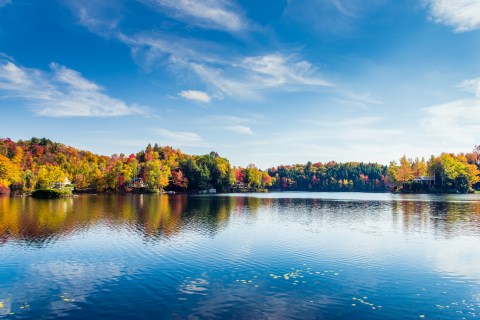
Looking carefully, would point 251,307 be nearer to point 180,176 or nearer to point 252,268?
point 252,268

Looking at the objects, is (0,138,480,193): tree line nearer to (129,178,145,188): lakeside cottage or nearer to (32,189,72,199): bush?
(129,178,145,188): lakeside cottage

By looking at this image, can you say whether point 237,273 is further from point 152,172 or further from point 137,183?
point 137,183

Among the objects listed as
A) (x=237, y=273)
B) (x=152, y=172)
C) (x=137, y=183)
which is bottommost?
(x=237, y=273)

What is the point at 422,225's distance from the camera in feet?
128

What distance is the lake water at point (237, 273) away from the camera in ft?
46.8

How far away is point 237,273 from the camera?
19.6m

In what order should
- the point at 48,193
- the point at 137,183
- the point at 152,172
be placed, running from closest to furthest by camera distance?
the point at 48,193
the point at 152,172
the point at 137,183

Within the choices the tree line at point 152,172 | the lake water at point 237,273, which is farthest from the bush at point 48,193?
the lake water at point 237,273

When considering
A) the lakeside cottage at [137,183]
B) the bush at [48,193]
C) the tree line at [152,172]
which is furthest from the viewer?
the lakeside cottage at [137,183]

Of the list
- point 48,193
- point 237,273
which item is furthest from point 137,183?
point 237,273

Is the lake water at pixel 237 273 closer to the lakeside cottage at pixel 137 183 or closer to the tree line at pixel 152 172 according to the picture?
the tree line at pixel 152 172

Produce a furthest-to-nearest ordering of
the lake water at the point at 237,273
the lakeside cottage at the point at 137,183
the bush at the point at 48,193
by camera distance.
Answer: the lakeside cottage at the point at 137,183
the bush at the point at 48,193
the lake water at the point at 237,273

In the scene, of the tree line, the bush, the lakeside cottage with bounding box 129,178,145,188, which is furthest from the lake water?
the lakeside cottage with bounding box 129,178,145,188

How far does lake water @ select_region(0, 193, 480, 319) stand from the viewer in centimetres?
1427
